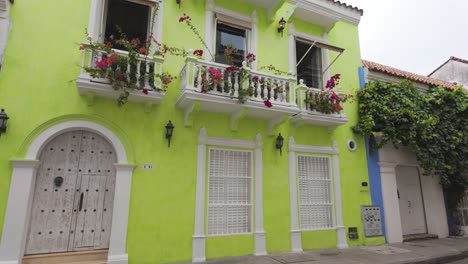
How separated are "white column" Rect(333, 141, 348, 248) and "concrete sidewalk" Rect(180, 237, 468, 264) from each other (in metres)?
0.31

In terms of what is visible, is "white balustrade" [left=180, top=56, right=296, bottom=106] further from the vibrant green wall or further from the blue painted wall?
the blue painted wall

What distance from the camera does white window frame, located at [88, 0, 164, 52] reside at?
6.54m

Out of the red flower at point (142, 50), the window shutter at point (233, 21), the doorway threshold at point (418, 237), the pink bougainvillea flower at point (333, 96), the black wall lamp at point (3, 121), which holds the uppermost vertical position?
the window shutter at point (233, 21)

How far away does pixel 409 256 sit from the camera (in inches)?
278

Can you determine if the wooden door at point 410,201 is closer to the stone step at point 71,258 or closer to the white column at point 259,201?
the white column at point 259,201

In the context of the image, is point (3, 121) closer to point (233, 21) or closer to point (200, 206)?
point (200, 206)

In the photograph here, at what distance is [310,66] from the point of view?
30.8ft

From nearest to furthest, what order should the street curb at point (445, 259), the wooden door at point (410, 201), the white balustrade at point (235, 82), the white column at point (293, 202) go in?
1. the white balustrade at point (235, 82)
2. the street curb at point (445, 259)
3. the white column at point (293, 202)
4. the wooden door at point (410, 201)

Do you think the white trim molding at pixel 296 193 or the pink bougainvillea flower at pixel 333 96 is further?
the pink bougainvillea flower at pixel 333 96

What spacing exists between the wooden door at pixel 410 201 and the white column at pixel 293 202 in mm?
4712

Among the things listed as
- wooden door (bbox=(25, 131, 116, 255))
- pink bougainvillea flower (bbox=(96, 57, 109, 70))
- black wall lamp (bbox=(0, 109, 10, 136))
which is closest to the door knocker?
wooden door (bbox=(25, 131, 116, 255))

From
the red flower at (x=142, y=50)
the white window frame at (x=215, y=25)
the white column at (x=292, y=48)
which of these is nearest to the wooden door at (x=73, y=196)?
the red flower at (x=142, y=50)

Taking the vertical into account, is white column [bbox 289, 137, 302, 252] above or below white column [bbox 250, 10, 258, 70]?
below

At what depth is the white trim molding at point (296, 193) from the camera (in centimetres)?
745
